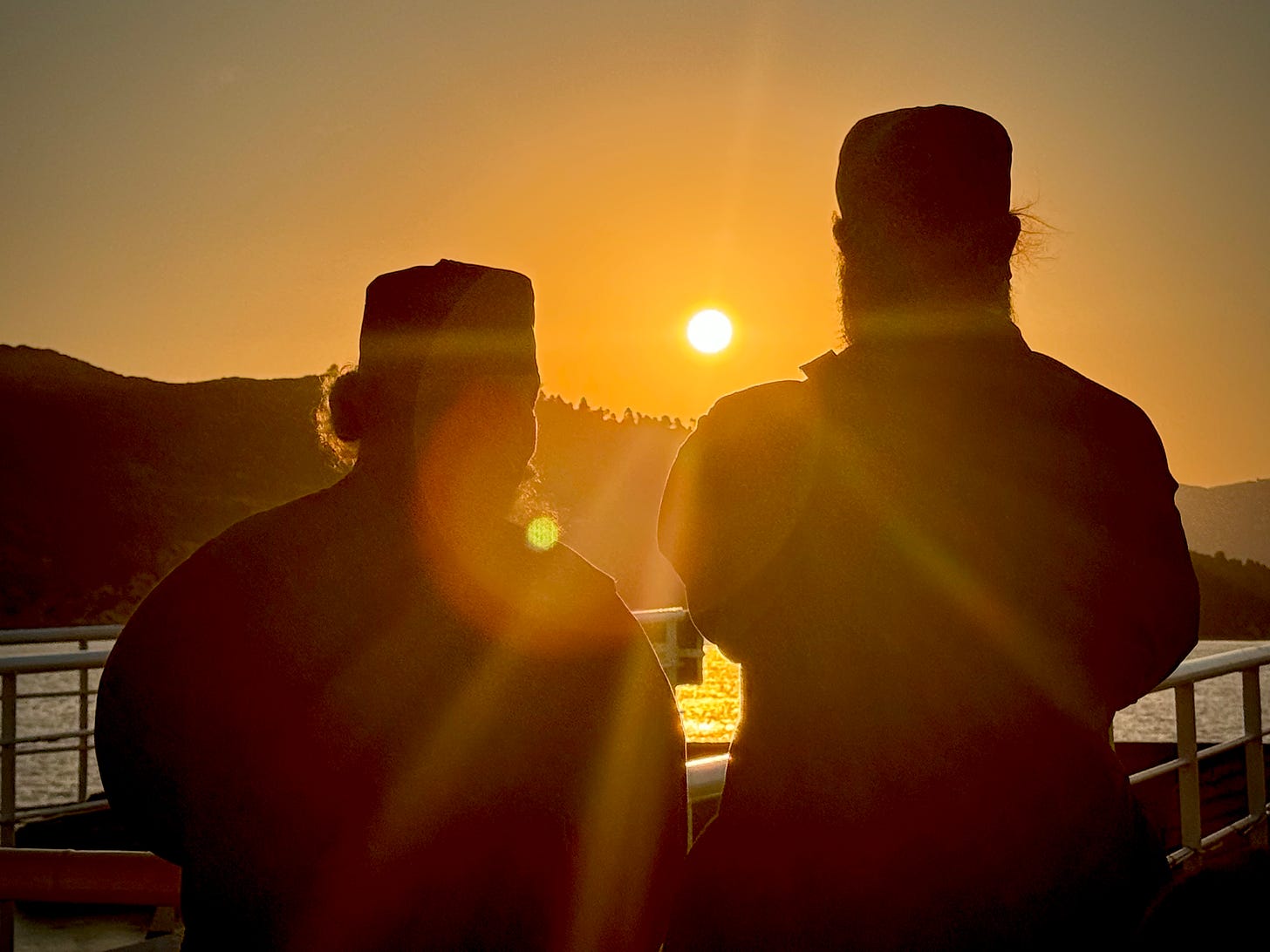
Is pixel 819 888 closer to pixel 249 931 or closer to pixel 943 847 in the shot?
pixel 943 847

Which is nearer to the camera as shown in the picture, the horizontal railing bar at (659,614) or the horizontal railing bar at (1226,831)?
the horizontal railing bar at (1226,831)

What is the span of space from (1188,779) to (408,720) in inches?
123

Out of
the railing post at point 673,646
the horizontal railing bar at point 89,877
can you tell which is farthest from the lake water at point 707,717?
the horizontal railing bar at point 89,877

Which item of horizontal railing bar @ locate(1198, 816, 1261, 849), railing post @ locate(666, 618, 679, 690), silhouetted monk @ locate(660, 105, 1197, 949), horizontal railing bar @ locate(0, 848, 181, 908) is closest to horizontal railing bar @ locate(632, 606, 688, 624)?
railing post @ locate(666, 618, 679, 690)

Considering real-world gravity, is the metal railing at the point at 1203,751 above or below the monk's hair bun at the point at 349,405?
below

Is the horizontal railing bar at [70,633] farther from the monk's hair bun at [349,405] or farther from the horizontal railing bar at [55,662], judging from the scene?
the monk's hair bun at [349,405]

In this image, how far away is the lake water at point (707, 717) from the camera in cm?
670

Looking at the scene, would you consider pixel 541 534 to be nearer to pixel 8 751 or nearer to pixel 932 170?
pixel 932 170

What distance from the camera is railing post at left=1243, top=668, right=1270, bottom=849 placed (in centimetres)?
412

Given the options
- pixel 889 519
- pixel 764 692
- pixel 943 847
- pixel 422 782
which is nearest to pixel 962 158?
pixel 889 519

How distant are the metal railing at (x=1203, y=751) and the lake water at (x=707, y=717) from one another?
14 centimetres

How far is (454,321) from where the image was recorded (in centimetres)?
157

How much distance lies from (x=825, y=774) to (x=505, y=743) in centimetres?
38

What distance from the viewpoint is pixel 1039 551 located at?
134 centimetres
